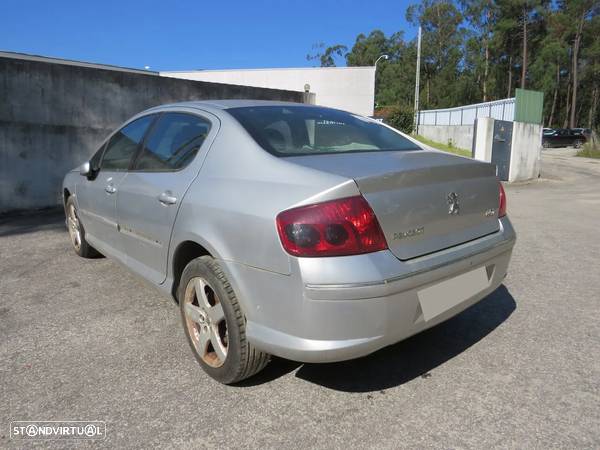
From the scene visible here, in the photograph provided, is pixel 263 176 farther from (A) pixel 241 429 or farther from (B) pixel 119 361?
(B) pixel 119 361

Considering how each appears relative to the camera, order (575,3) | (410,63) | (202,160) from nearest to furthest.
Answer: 1. (202,160)
2. (575,3)
3. (410,63)

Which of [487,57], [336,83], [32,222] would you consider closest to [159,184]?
[32,222]

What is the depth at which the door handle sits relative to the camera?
8.84 feet

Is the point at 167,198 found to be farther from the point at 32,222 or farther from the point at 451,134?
the point at 451,134

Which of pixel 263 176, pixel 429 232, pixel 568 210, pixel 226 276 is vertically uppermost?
pixel 263 176

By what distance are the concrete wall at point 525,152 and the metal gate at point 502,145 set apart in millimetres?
152

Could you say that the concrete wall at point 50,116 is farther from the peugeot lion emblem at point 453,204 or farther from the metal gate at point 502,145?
the metal gate at point 502,145

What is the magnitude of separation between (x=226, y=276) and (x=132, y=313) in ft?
4.91

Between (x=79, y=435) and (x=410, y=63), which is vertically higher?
(x=410, y=63)

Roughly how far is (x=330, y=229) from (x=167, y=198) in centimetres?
120

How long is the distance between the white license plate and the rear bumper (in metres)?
0.03

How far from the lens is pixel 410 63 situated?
64.2 m

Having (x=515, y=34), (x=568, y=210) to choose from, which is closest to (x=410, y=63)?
(x=515, y=34)

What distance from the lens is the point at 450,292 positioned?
2.29m
